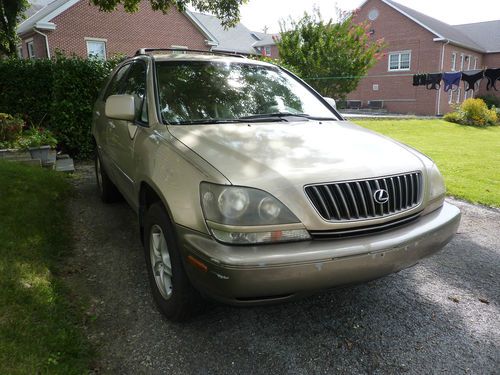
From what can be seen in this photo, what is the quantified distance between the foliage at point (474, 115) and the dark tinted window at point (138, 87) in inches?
751

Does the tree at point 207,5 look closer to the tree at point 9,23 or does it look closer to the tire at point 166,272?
the tire at point 166,272

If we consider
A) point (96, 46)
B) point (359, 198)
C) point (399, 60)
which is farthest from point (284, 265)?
point (399, 60)

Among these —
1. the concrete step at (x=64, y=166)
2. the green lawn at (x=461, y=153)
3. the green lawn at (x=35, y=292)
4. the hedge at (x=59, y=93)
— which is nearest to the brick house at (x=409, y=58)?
the green lawn at (x=461, y=153)

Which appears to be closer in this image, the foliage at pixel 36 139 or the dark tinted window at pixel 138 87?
the dark tinted window at pixel 138 87

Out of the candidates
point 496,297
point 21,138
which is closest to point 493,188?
point 496,297

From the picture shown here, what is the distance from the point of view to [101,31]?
20500mm

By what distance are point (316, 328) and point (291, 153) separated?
1171 mm

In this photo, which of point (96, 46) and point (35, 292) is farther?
point (96, 46)

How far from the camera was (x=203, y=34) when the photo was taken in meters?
23.8

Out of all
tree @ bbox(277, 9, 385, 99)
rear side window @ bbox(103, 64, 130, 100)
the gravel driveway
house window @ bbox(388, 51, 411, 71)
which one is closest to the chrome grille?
the gravel driveway

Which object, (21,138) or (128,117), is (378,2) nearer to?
(21,138)

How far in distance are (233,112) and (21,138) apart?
16.4ft

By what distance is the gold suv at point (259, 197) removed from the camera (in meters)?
2.09

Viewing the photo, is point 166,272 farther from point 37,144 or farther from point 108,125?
point 37,144
